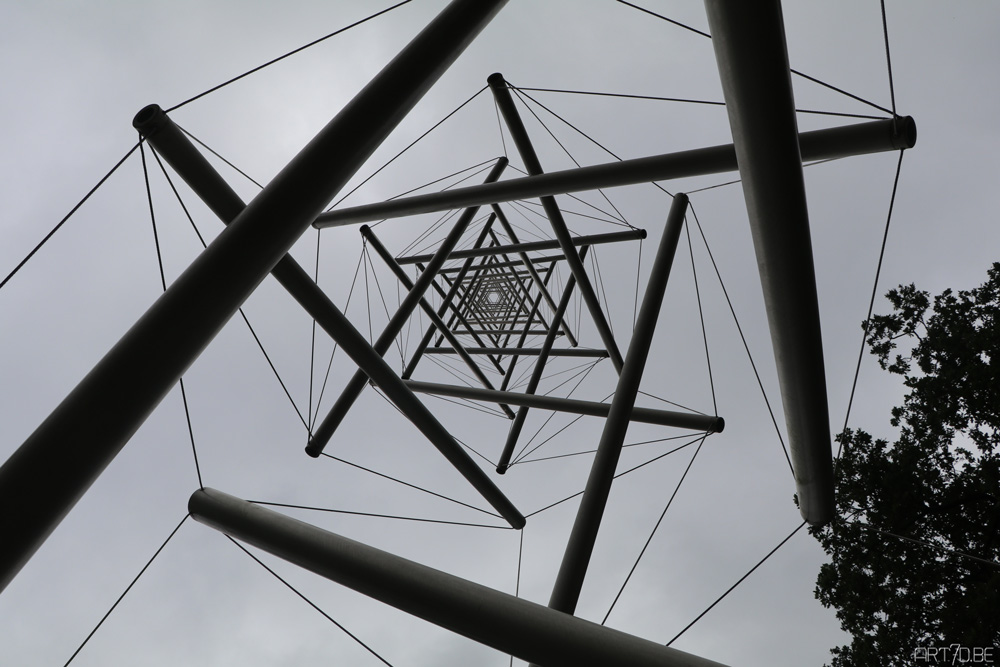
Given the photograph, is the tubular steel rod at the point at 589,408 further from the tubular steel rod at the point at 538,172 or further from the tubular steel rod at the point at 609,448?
the tubular steel rod at the point at 538,172

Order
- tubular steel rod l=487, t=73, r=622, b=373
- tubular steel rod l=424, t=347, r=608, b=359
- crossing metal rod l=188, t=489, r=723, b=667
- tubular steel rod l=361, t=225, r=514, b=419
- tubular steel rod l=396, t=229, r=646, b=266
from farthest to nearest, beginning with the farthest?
tubular steel rod l=424, t=347, r=608, b=359 < tubular steel rod l=361, t=225, r=514, b=419 < tubular steel rod l=396, t=229, r=646, b=266 < tubular steel rod l=487, t=73, r=622, b=373 < crossing metal rod l=188, t=489, r=723, b=667

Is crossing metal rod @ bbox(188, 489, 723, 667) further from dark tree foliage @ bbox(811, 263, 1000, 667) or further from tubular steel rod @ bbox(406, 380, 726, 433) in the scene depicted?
dark tree foliage @ bbox(811, 263, 1000, 667)

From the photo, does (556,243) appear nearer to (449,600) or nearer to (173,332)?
(449,600)

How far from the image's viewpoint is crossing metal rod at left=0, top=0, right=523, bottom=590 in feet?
6.90

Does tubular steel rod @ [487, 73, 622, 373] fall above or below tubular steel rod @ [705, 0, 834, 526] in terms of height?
above

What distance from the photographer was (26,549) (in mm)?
2086

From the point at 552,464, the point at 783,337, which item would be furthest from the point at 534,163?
the point at 552,464

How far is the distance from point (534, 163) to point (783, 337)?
197 inches

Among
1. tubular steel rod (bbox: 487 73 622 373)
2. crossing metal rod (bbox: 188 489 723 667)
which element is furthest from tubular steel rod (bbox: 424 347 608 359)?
crossing metal rod (bbox: 188 489 723 667)

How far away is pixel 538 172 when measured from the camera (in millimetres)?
8031

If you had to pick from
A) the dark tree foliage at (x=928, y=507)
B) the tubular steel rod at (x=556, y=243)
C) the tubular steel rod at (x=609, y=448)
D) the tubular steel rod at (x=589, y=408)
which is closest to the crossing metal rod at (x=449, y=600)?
the tubular steel rod at (x=609, y=448)

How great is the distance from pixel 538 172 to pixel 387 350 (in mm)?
3577

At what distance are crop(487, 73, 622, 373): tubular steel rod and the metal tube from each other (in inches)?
39.5

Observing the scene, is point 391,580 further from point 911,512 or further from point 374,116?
point 911,512
